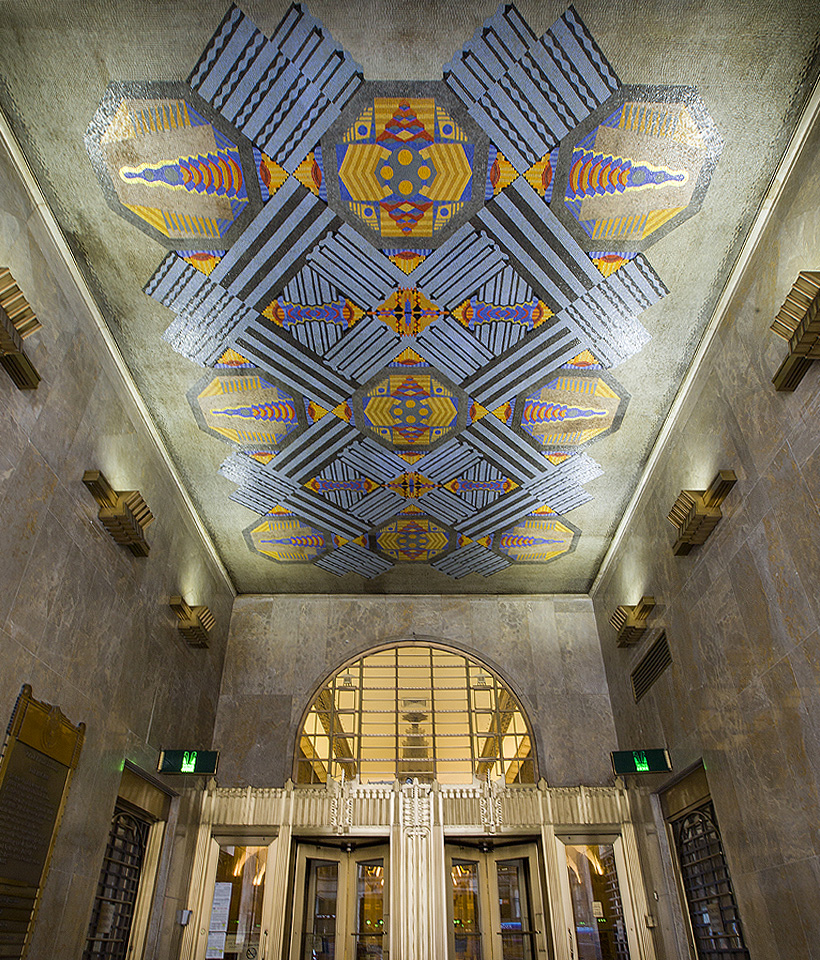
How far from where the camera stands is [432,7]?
12.5ft

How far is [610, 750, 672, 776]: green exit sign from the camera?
652 centimetres

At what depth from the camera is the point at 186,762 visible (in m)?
6.91

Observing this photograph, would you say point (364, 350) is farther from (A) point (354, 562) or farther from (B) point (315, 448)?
(A) point (354, 562)

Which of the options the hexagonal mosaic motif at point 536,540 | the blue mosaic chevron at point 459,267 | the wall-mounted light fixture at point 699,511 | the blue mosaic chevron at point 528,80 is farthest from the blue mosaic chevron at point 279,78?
the hexagonal mosaic motif at point 536,540

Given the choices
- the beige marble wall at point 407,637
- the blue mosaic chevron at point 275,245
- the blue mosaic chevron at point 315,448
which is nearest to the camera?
the blue mosaic chevron at point 275,245

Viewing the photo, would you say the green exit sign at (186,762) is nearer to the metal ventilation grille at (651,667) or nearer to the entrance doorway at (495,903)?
the entrance doorway at (495,903)

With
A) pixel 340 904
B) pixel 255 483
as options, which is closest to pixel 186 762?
pixel 340 904

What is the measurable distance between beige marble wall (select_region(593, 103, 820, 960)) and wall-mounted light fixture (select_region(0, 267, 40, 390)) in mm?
4966

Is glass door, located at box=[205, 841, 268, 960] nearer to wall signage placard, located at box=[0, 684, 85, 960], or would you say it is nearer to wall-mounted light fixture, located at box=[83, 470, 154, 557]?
wall signage placard, located at box=[0, 684, 85, 960]

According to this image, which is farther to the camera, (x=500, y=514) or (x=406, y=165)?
(x=500, y=514)

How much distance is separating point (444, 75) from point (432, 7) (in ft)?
1.21

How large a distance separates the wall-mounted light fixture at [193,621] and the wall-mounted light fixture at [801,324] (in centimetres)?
623

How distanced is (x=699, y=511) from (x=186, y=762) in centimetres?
579

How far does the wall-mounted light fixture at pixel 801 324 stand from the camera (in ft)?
12.2
